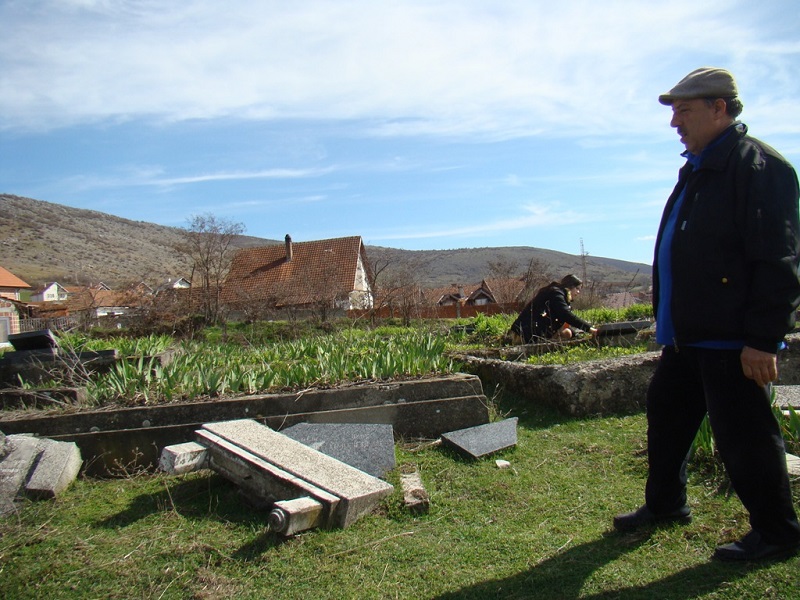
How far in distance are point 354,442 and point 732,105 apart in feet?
9.82

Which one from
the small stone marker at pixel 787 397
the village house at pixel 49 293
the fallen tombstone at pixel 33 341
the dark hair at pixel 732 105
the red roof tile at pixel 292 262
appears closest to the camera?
the dark hair at pixel 732 105

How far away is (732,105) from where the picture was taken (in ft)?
9.09

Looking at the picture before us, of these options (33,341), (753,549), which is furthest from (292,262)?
(753,549)

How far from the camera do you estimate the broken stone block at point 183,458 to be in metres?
3.87

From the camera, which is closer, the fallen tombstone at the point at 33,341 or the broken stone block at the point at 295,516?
the broken stone block at the point at 295,516

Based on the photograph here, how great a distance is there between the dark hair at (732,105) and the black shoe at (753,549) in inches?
70.0

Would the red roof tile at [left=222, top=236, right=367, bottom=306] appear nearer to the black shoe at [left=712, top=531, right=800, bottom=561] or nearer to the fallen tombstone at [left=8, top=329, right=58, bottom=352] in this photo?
the fallen tombstone at [left=8, top=329, right=58, bottom=352]

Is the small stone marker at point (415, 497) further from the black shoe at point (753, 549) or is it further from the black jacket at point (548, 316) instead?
the black jacket at point (548, 316)

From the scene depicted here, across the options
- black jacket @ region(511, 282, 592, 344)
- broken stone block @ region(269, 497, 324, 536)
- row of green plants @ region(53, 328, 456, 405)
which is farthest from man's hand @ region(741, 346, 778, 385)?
black jacket @ region(511, 282, 592, 344)

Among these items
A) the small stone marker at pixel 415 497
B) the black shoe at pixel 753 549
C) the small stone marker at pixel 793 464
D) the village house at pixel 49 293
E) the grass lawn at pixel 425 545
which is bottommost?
the grass lawn at pixel 425 545

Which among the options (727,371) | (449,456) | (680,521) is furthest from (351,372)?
(727,371)

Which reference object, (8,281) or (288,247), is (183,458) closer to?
(288,247)

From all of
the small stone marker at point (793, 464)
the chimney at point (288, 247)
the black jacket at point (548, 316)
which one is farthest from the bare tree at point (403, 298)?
the chimney at point (288, 247)

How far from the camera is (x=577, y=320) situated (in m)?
7.62
